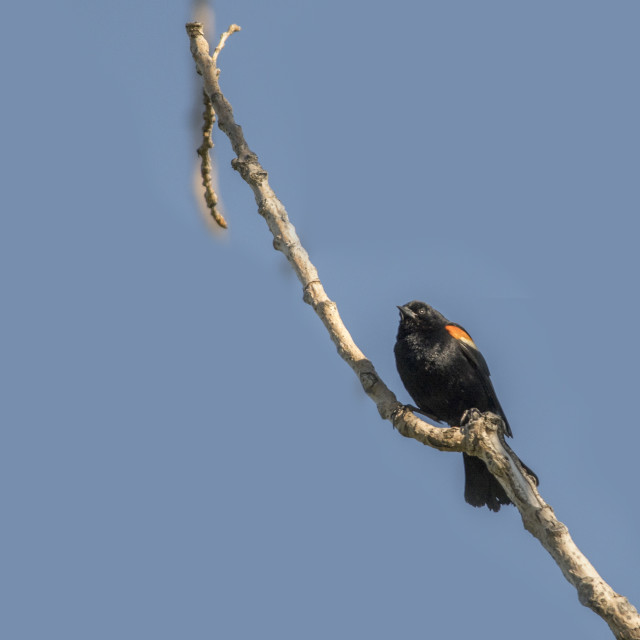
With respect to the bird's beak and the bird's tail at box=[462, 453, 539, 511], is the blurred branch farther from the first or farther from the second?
the bird's beak

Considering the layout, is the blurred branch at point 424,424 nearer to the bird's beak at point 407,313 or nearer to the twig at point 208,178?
the twig at point 208,178

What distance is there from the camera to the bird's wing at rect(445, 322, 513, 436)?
247 inches

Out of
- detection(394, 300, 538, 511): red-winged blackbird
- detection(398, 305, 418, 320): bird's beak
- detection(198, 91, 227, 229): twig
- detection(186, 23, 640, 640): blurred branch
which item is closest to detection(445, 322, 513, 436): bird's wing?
detection(394, 300, 538, 511): red-winged blackbird

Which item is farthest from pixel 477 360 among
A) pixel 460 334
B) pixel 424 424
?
pixel 424 424

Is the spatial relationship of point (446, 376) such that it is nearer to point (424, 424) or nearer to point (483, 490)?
point (483, 490)

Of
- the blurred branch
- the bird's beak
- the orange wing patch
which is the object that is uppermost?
the bird's beak

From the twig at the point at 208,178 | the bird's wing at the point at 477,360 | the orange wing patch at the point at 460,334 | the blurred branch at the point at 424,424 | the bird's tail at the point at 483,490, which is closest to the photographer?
the blurred branch at the point at 424,424

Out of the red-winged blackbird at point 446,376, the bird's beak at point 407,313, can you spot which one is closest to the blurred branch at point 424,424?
the red-winged blackbird at point 446,376

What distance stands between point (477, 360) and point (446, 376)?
42 centimetres

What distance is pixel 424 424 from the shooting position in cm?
415

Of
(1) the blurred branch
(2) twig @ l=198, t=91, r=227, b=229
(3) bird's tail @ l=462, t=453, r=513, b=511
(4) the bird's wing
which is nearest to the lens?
(1) the blurred branch

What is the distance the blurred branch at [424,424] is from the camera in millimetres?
3111

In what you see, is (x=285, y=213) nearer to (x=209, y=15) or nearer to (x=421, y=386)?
(x=209, y=15)

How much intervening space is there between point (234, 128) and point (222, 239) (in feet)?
2.13
